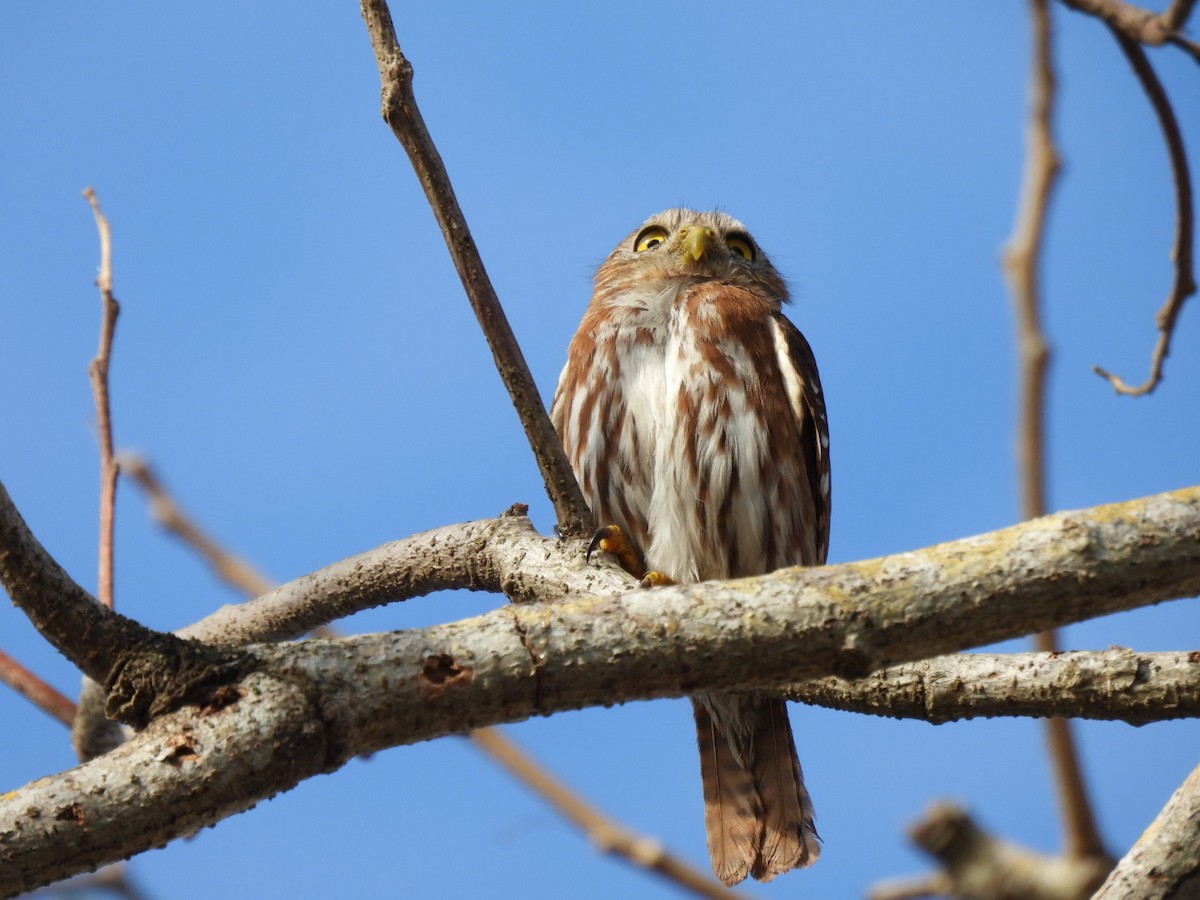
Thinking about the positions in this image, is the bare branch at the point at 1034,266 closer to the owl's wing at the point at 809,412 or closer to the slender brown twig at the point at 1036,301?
the slender brown twig at the point at 1036,301

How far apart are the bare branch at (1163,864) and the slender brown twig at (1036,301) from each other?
0.80 metres

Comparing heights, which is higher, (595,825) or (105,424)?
(105,424)

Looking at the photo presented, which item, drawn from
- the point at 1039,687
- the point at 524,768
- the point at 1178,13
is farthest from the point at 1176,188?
the point at 524,768

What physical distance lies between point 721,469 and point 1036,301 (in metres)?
2.77

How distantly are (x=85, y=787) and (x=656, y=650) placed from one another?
100cm

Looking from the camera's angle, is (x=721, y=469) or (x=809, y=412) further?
(x=809, y=412)

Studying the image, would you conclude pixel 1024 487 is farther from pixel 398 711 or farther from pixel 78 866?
pixel 78 866

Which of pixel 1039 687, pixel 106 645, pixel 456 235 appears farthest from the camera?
pixel 1039 687

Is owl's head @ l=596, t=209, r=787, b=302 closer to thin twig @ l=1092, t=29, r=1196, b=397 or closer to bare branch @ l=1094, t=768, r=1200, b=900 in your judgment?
thin twig @ l=1092, t=29, r=1196, b=397

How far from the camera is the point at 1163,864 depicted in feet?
9.50

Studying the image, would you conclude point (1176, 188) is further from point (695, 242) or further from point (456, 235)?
point (695, 242)

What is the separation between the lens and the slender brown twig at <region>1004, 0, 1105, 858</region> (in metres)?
2.24

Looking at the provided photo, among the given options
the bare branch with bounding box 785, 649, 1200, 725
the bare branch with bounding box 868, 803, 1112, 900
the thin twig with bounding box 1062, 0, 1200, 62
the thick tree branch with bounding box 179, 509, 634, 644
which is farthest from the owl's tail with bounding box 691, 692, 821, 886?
the bare branch with bounding box 868, 803, 1112, 900

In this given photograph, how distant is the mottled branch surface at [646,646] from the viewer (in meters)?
2.29
